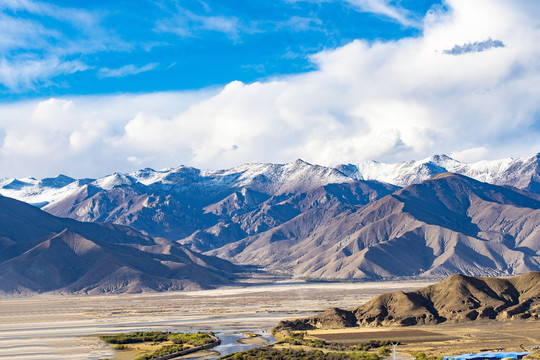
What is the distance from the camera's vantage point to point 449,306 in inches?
5069

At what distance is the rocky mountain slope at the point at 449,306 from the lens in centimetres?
12519

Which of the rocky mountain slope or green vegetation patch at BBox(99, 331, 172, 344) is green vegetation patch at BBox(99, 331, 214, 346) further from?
the rocky mountain slope

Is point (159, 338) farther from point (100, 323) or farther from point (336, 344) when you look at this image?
point (100, 323)

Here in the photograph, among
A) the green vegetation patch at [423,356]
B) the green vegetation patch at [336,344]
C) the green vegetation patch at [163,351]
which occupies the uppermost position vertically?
the green vegetation patch at [163,351]

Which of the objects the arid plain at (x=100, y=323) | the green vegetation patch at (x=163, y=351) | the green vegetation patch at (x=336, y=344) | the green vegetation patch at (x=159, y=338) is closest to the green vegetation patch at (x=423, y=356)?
the green vegetation patch at (x=336, y=344)

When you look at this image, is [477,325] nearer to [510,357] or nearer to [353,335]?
[353,335]

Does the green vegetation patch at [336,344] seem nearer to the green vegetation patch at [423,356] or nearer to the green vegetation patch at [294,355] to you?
the green vegetation patch at [294,355]

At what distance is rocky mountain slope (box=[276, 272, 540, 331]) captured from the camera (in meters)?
125

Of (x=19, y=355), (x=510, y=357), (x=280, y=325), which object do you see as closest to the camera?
(x=510, y=357)

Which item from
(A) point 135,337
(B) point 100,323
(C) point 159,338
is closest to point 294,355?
(C) point 159,338

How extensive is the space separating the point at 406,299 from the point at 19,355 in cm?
6973

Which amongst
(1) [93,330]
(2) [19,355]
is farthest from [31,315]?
(2) [19,355]

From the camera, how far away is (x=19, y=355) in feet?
334

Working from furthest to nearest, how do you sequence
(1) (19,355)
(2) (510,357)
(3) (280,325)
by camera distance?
(3) (280,325), (1) (19,355), (2) (510,357)
